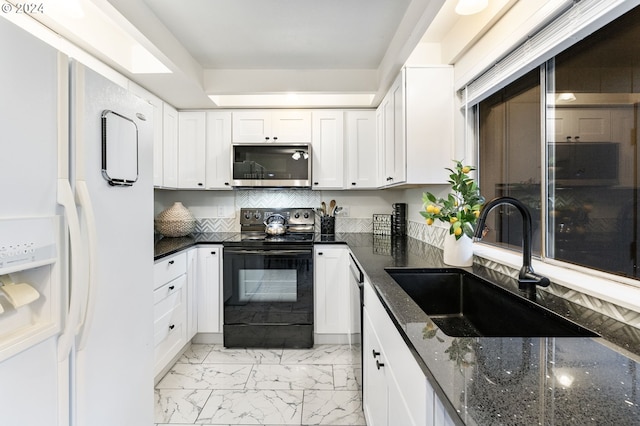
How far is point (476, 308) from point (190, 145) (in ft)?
9.03

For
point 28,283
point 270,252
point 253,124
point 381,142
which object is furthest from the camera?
point 253,124

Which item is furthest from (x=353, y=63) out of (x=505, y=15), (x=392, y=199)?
(x=392, y=199)

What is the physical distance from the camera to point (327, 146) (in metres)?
3.01

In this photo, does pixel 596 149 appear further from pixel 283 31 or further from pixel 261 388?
pixel 261 388

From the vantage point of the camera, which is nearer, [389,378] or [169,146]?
[389,378]

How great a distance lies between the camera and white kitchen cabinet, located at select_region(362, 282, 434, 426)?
0.73 metres

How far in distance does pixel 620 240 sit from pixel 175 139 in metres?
3.16

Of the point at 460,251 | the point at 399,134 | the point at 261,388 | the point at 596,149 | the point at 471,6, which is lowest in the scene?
the point at 261,388

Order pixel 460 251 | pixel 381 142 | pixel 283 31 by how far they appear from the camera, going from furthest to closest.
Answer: pixel 381 142, pixel 283 31, pixel 460 251

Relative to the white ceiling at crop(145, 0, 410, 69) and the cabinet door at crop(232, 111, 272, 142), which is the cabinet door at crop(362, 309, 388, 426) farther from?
the cabinet door at crop(232, 111, 272, 142)

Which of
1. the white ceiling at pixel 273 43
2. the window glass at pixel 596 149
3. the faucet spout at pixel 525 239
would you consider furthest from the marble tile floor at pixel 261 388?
the white ceiling at pixel 273 43

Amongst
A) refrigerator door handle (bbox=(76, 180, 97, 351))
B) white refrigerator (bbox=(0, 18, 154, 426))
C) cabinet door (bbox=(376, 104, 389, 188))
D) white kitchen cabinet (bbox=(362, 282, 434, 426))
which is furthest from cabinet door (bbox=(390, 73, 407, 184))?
refrigerator door handle (bbox=(76, 180, 97, 351))

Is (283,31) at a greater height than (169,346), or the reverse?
(283,31)

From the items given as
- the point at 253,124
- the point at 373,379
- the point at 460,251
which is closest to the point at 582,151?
the point at 460,251
